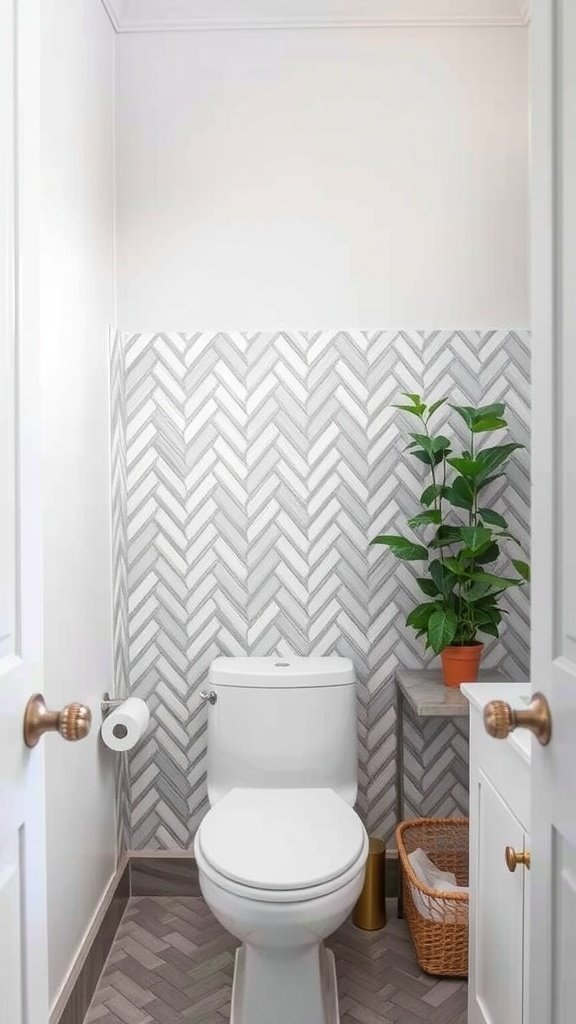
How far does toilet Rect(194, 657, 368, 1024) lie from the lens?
1.67 meters

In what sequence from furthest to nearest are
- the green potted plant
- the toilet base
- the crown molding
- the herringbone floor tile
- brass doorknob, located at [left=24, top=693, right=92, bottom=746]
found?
the crown molding, the green potted plant, the herringbone floor tile, the toilet base, brass doorknob, located at [left=24, top=693, right=92, bottom=746]

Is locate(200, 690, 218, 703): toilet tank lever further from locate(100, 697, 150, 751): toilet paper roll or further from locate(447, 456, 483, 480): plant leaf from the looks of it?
locate(447, 456, 483, 480): plant leaf

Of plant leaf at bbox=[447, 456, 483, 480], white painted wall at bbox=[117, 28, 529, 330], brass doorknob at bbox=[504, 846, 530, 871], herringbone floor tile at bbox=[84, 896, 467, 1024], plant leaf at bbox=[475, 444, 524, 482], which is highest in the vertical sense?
white painted wall at bbox=[117, 28, 529, 330]

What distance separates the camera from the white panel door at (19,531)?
881mm

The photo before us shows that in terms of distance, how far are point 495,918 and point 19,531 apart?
3.70 ft

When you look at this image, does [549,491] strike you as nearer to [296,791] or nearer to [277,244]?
[296,791]

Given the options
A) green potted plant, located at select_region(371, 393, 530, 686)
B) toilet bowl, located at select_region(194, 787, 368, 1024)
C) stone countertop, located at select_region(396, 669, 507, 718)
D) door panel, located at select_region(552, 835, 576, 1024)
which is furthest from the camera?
green potted plant, located at select_region(371, 393, 530, 686)

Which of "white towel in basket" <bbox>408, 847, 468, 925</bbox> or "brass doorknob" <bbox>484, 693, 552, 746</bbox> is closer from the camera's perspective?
"brass doorknob" <bbox>484, 693, 552, 746</bbox>

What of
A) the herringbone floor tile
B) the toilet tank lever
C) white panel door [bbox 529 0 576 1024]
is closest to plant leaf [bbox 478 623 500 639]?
the toilet tank lever

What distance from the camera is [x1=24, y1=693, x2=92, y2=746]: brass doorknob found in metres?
0.92

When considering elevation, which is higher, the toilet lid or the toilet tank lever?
the toilet tank lever

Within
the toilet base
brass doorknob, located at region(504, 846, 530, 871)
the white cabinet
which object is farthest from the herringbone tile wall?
brass doorknob, located at region(504, 846, 530, 871)

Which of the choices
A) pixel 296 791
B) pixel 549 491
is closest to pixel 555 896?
pixel 549 491

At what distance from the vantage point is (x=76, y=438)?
2008 mm
